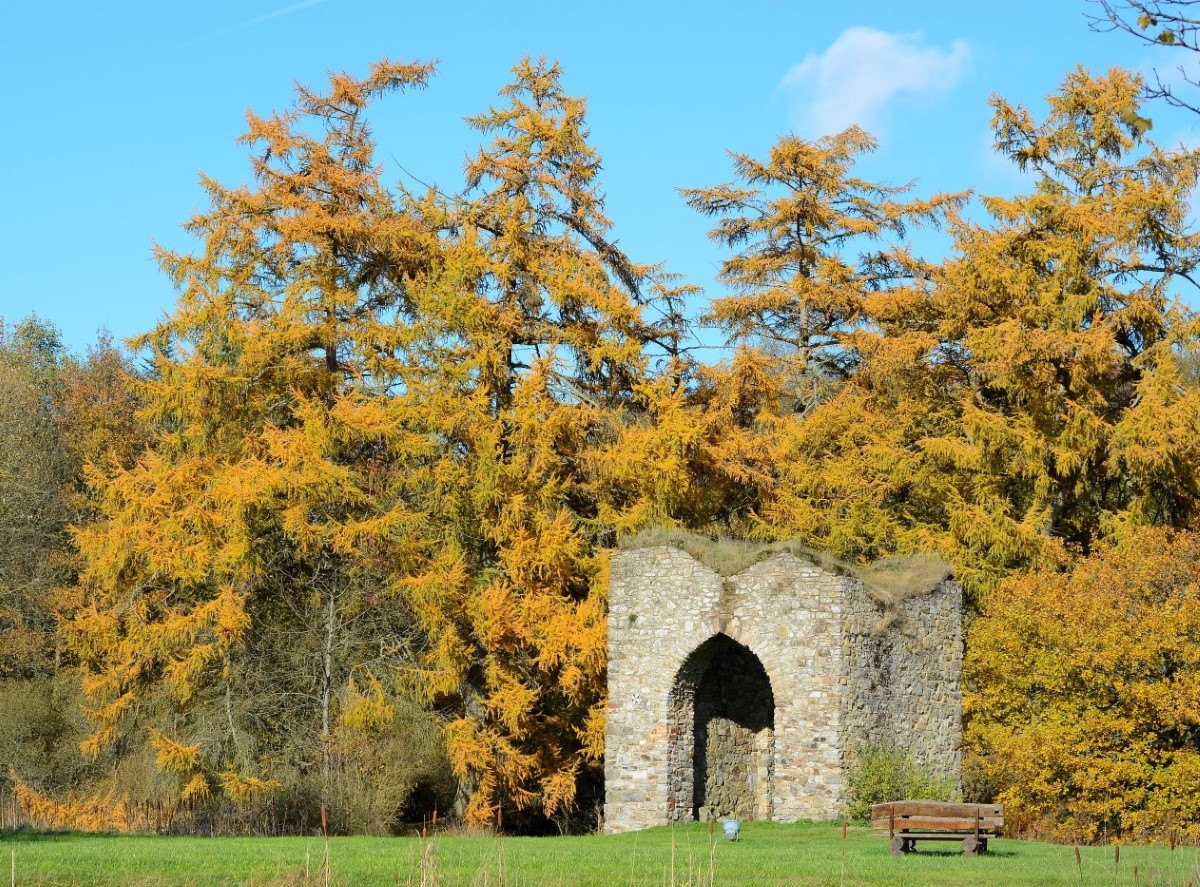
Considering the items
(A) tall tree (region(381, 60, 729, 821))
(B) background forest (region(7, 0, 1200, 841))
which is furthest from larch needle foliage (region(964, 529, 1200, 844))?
(A) tall tree (region(381, 60, 729, 821))

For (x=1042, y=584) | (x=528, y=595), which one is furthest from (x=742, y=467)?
(x=1042, y=584)

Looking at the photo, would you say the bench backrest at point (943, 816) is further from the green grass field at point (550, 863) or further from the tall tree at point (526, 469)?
the tall tree at point (526, 469)

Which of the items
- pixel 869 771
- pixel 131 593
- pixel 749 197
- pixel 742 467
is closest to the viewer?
pixel 869 771

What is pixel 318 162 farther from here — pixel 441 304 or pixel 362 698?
pixel 362 698

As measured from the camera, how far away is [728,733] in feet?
73.7

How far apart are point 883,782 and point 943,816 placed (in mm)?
4310

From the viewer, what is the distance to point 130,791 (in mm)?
23891

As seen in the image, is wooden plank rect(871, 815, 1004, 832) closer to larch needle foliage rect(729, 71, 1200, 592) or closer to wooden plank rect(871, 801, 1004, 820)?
wooden plank rect(871, 801, 1004, 820)

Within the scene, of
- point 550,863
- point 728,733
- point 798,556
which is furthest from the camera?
point 728,733

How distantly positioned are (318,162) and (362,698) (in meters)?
9.07

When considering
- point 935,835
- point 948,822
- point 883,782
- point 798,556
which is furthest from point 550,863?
point 798,556

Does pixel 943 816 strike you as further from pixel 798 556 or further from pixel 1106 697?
pixel 798 556

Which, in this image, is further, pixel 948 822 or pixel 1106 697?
pixel 1106 697

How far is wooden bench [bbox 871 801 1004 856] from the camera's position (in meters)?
15.9
